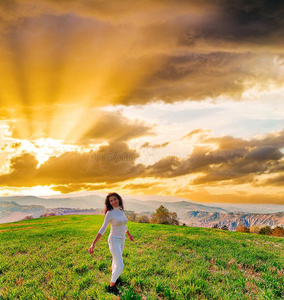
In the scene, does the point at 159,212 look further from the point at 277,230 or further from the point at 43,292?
the point at 43,292

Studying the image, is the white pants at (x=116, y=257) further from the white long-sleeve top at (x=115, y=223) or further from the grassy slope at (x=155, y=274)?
the grassy slope at (x=155, y=274)

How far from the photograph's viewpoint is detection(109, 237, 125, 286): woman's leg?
8.49m

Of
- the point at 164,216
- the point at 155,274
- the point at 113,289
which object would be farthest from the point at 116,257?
the point at 164,216

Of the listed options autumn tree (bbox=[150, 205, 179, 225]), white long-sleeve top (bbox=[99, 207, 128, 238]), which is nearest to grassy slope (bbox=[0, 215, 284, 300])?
white long-sleeve top (bbox=[99, 207, 128, 238])

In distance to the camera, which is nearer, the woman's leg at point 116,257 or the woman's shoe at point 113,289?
the woman's shoe at point 113,289

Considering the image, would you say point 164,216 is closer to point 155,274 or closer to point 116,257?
point 155,274

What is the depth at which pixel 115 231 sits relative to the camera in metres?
8.95

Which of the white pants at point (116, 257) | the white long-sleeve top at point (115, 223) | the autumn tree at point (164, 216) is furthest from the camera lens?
the autumn tree at point (164, 216)

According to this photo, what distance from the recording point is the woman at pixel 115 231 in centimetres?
853

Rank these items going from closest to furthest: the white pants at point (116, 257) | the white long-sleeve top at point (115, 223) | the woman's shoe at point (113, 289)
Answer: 1. the woman's shoe at point (113, 289)
2. the white pants at point (116, 257)
3. the white long-sleeve top at point (115, 223)

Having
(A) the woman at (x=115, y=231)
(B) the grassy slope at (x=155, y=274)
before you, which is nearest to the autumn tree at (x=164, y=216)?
(B) the grassy slope at (x=155, y=274)

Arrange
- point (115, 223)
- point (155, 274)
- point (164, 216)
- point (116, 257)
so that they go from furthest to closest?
point (164, 216) → point (155, 274) → point (115, 223) → point (116, 257)

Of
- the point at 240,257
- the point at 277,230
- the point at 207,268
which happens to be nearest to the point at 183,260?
the point at 207,268

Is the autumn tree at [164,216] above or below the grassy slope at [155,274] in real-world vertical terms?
below
